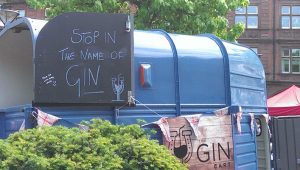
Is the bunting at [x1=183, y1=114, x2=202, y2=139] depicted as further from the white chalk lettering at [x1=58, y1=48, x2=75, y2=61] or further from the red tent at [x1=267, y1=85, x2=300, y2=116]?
the red tent at [x1=267, y1=85, x2=300, y2=116]

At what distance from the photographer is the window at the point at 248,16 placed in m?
37.8

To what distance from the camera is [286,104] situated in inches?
703

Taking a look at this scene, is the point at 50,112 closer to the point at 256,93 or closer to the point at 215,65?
the point at 215,65

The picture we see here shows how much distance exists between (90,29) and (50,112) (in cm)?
100

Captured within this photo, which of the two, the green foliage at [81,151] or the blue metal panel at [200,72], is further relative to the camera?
the blue metal panel at [200,72]

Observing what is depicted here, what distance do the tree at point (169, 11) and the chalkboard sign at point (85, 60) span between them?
886 cm

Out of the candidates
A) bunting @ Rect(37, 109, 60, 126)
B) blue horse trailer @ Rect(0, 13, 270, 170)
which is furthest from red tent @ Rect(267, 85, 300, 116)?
bunting @ Rect(37, 109, 60, 126)

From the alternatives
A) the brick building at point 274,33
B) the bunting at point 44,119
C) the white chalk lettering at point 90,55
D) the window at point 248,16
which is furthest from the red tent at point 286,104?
the window at point 248,16

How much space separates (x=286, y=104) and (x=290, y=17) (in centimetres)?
2151

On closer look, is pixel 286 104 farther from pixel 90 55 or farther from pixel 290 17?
pixel 290 17

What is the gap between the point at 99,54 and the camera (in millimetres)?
5832

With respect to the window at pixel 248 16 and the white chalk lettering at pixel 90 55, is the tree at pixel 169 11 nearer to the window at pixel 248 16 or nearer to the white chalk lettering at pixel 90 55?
the white chalk lettering at pixel 90 55

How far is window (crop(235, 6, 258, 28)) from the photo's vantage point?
124ft

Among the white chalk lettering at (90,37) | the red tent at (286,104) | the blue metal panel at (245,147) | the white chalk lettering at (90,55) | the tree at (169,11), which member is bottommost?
the red tent at (286,104)
